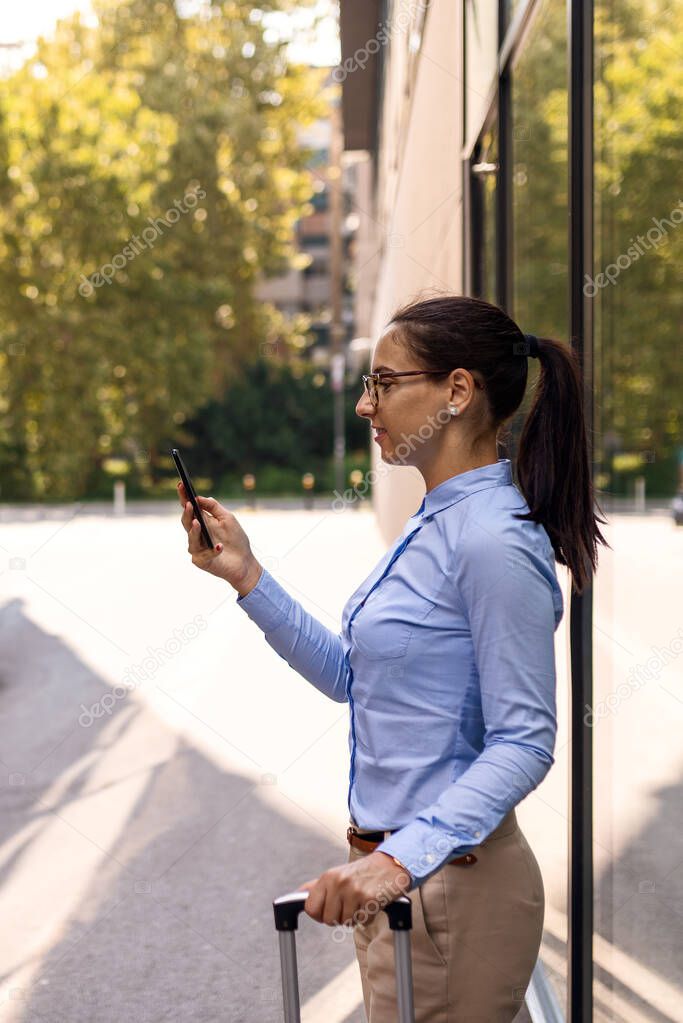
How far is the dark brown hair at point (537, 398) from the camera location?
73.0 inches

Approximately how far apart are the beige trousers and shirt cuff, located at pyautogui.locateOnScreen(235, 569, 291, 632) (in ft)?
1.71

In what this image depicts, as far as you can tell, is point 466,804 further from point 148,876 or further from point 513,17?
point 148,876

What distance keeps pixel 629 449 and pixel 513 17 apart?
1.87 m

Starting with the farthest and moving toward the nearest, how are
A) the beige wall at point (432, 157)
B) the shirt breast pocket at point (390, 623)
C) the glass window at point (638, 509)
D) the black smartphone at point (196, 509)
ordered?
1. the beige wall at point (432, 157)
2. the glass window at point (638, 509)
3. the black smartphone at point (196, 509)
4. the shirt breast pocket at point (390, 623)

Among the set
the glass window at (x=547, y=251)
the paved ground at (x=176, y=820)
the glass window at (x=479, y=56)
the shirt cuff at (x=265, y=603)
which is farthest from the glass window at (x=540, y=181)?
the shirt cuff at (x=265, y=603)

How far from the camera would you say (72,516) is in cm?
3281

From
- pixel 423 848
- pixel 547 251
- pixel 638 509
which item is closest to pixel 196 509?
pixel 423 848

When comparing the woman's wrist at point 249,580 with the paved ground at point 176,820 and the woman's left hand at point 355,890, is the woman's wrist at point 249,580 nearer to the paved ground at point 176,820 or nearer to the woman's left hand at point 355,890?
the woman's left hand at point 355,890

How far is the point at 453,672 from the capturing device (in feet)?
5.94

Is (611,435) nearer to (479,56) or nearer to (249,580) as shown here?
(249,580)

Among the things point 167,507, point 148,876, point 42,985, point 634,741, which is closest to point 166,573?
point 148,876

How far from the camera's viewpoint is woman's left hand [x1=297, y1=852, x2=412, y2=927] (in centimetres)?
161

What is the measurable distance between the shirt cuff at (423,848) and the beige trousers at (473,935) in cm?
22

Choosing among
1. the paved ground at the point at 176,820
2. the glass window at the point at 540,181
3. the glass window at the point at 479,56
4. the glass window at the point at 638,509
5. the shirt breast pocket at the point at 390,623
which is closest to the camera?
the shirt breast pocket at the point at 390,623
